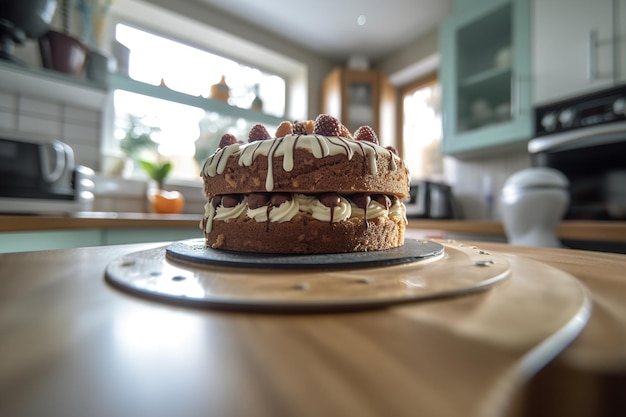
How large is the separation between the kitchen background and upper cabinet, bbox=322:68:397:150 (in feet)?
0.51

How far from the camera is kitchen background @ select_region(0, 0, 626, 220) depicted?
173 centimetres

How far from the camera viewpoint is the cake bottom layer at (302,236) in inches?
24.5

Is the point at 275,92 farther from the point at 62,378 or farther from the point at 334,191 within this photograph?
the point at 62,378

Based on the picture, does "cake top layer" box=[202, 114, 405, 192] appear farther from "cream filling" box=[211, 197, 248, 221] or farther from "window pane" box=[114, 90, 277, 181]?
"window pane" box=[114, 90, 277, 181]

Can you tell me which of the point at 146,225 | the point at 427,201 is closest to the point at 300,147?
the point at 146,225

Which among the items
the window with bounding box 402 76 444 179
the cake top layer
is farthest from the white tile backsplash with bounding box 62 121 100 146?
the window with bounding box 402 76 444 179

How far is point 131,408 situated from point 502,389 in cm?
16

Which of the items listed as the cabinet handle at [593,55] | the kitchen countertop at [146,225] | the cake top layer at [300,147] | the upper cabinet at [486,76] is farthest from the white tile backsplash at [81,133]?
the cabinet handle at [593,55]

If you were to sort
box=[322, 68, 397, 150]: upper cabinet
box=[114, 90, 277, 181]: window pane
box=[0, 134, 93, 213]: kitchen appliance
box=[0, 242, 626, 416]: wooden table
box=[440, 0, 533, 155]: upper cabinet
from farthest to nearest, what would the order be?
box=[322, 68, 397, 150]: upper cabinet < box=[114, 90, 277, 181]: window pane < box=[440, 0, 533, 155]: upper cabinet < box=[0, 134, 93, 213]: kitchen appliance < box=[0, 242, 626, 416]: wooden table

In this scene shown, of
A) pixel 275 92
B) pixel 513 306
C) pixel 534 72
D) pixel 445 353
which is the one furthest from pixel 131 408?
pixel 275 92

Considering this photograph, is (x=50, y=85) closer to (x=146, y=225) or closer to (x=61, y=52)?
(x=61, y=52)

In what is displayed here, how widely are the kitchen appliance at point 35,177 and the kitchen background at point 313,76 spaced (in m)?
0.45

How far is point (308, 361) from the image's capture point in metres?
0.18

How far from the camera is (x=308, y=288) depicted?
1.01 ft
